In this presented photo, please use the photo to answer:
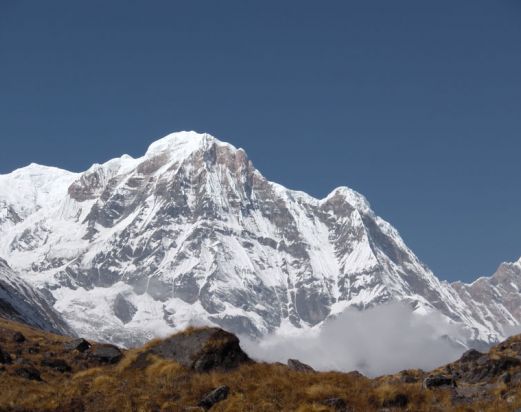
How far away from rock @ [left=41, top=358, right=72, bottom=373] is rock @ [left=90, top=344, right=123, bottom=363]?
1851 mm

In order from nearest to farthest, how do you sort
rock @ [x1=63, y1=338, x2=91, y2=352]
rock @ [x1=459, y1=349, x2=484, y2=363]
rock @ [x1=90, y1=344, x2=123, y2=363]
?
rock @ [x1=90, y1=344, x2=123, y2=363], rock @ [x1=459, y1=349, x2=484, y2=363], rock @ [x1=63, y1=338, x2=91, y2=352]

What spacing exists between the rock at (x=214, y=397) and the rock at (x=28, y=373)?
30.7ft

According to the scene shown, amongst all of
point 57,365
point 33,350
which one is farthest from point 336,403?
point 33,350

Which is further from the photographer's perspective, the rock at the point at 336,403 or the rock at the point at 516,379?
the rock at the point at 516,379

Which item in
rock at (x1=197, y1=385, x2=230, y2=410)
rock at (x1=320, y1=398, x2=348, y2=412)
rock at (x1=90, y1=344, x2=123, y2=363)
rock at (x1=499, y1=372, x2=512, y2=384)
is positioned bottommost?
rock at (x1=320, y1=398, x2=348, y2=412)

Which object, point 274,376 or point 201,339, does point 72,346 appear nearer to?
point 201,339

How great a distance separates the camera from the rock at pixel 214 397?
2714 cm

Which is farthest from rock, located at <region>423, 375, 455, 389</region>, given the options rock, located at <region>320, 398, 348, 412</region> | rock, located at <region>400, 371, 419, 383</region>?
rock, located at <region>320, 398, 348, 412</region>

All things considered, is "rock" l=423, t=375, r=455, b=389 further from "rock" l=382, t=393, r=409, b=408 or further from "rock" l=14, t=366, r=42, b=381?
"rock" l=14, t=366, r=42, b=381

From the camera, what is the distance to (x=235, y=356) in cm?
3238

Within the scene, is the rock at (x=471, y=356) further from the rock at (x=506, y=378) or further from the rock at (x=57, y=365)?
the rock at (x=57, y=365)

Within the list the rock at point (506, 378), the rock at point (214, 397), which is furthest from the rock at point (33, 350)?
the rock at point (506, 378)

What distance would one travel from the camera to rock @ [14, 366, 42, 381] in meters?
33.5

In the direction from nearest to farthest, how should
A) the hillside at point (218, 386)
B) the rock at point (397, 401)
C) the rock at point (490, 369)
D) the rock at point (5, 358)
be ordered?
1. the hillside at point (218, 386)
2. the rock at point (397, 401)
3. the rock at point (490, 369)
4. the rock at point (5, 358)
